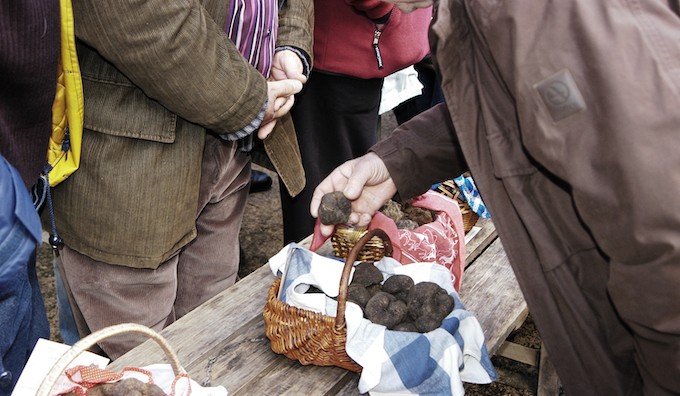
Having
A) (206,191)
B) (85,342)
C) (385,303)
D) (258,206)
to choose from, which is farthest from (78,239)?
(258,206)

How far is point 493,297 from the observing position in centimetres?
214

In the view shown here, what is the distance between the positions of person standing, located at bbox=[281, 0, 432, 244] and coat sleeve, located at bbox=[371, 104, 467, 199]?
88cm

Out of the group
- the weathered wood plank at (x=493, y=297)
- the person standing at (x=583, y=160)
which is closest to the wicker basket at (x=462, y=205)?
the weathered wood plank at (x=493, y=297)

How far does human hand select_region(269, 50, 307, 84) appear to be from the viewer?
225cm

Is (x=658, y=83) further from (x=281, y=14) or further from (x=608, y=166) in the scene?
(x=281, y=14)

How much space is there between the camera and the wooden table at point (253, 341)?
1694mm

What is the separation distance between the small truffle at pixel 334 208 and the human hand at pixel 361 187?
2cm

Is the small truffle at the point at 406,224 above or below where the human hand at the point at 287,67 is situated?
below

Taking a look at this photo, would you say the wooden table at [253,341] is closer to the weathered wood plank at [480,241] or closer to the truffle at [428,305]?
the weathered wood plank at [480,241]

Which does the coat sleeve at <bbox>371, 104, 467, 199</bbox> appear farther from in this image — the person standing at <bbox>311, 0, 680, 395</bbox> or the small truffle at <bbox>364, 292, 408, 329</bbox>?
the person standing at <bbox>311, 0, 680, 395</bbox>

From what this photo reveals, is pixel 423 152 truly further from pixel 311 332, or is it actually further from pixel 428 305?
pixel 311 332

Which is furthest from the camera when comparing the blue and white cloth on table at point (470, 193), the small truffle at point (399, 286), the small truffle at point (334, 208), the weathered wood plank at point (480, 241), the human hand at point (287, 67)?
the blue and white cloth on table at point (470, 193)

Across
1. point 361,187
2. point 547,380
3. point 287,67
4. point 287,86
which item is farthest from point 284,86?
point 547,380

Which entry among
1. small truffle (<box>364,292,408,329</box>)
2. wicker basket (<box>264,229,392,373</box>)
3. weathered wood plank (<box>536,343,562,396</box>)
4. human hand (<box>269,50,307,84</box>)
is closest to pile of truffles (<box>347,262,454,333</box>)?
small truffle (<box>364,292,408,329</box>)
